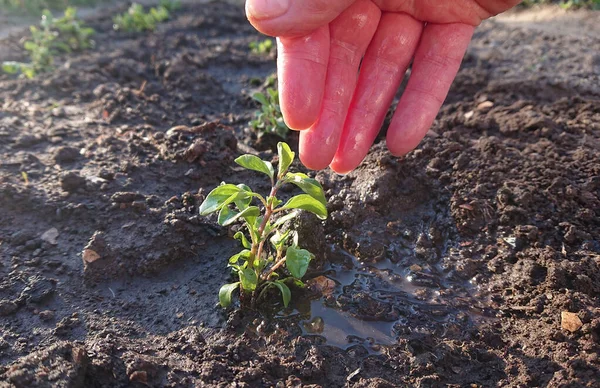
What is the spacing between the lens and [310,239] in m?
2.58

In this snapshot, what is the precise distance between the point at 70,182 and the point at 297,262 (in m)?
1.54

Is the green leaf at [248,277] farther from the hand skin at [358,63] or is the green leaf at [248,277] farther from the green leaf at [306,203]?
the hand skin at [358,63]

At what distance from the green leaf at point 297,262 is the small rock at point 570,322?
1.14 metres

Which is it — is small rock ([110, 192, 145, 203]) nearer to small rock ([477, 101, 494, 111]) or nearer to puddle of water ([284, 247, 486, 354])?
puddle of water ([284, 247, 486, 354])

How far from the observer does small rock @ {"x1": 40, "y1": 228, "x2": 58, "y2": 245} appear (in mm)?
2663

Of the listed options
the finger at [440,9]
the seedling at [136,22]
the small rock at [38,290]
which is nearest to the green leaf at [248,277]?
the small rock at [38,290]

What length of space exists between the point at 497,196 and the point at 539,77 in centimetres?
174

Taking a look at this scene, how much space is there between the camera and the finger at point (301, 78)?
2.34m

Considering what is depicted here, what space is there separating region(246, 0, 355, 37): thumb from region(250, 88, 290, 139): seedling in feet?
3.50

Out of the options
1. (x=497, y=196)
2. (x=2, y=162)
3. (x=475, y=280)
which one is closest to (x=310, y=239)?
(x=475, y=280)

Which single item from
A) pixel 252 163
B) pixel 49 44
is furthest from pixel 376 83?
pixel 49 44

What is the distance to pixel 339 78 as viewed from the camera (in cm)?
255

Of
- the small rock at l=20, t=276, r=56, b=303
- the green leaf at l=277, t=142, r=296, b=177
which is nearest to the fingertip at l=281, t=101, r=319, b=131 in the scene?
the green leaf at l=277, t=142, r=296, b=177

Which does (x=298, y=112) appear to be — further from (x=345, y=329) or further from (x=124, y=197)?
(x=124, y=197)
